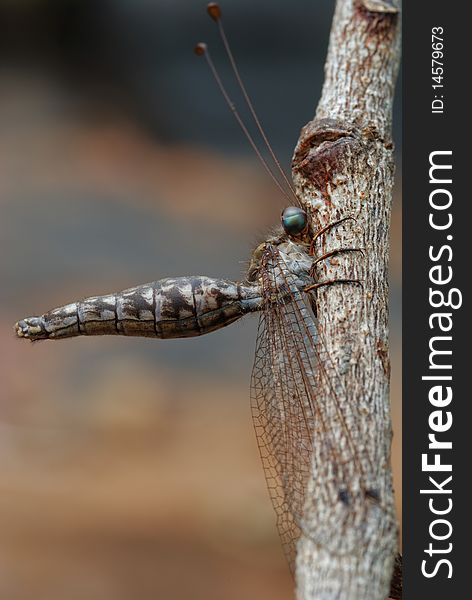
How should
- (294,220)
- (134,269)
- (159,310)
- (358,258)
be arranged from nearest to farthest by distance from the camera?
(358,258) < (294,220) < (159,310) < (134,269)

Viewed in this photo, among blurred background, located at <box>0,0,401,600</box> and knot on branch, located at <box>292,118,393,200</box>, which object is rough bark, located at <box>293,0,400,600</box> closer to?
knot on branch, located at <box>292,118,393,200</box>

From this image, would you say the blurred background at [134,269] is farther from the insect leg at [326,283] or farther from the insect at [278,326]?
the insect leg at [326,283]

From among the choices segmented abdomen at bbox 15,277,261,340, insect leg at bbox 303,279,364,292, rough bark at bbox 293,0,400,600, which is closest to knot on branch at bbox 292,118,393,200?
rough bark at bbox 293,0,400,600

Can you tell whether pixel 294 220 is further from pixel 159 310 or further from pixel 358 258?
pixel 159 310

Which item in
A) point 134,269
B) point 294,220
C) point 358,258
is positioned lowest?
point 358,258

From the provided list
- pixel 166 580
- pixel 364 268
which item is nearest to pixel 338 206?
pixel 364 268

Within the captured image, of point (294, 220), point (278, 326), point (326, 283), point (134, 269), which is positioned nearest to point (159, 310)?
point (278, 326)
